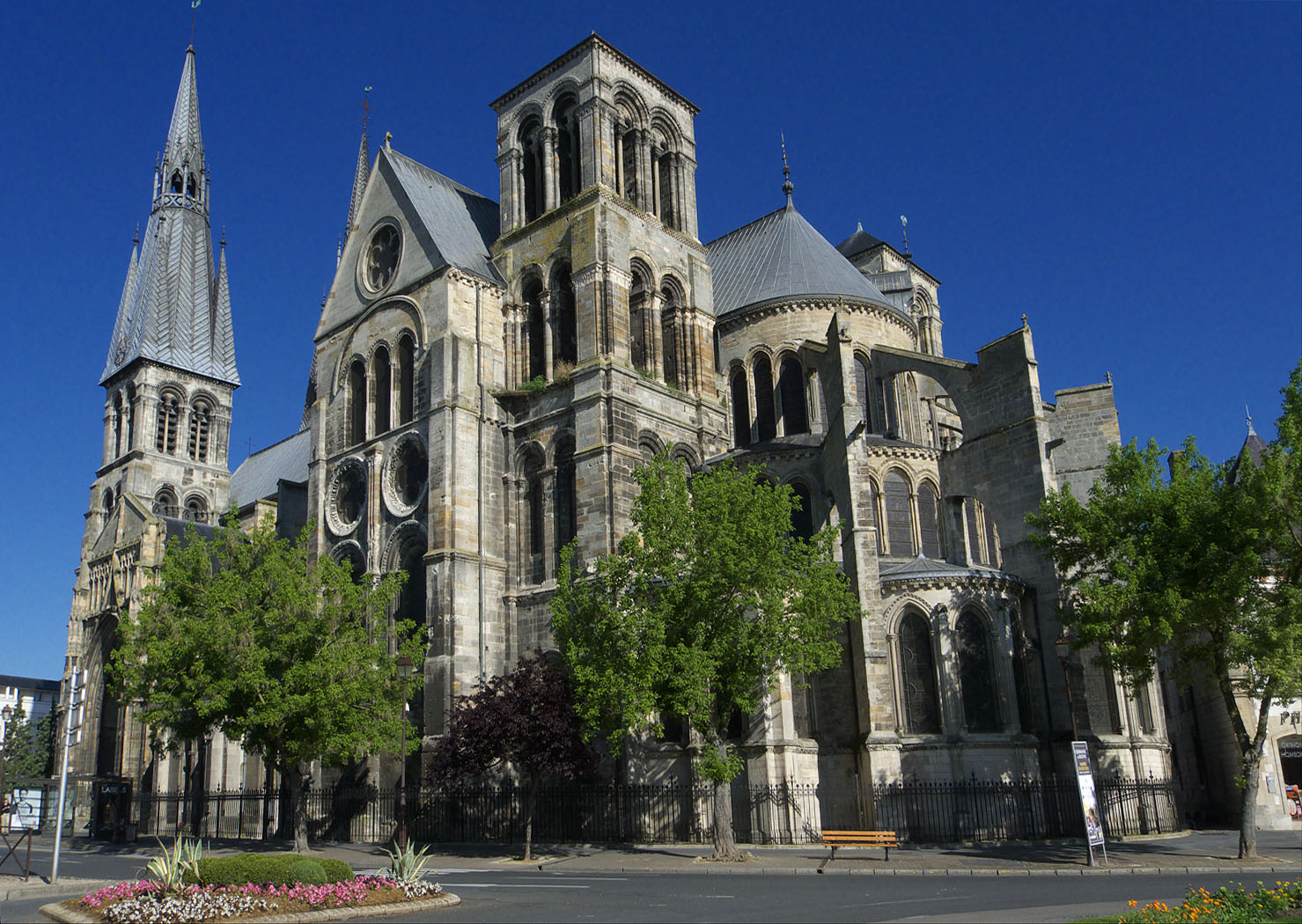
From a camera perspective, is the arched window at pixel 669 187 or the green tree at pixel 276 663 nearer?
the green tree at pixel 276 663

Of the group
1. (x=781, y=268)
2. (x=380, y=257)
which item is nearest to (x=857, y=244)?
(x=781, y=268)

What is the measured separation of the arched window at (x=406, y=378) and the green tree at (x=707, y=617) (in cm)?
1304

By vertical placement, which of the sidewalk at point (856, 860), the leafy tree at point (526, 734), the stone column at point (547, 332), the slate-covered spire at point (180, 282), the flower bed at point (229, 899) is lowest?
the sidewalk at point (856, 860)

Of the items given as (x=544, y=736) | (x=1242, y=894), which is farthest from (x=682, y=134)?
(x=1242, y=894)

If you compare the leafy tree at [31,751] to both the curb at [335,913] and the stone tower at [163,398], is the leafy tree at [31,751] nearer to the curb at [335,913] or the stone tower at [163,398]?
the stone tower at [163,398]

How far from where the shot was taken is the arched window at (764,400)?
3831 cm

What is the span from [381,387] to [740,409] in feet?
42.1

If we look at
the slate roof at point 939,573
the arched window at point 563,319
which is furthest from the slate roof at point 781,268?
the slate roof at point 939,573

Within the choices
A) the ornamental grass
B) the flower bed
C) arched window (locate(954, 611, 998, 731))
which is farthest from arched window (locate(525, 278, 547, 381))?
the ornamental grass

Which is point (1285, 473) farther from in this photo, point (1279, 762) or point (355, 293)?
point (355, 293)

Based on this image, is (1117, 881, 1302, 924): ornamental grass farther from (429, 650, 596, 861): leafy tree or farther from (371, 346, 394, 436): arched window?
(371, 346, 394, 436): arched window

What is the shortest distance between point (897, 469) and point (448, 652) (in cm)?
1470

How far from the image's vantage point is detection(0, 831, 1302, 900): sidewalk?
65.3 ft

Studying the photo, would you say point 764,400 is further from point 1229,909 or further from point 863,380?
point 1229,909
